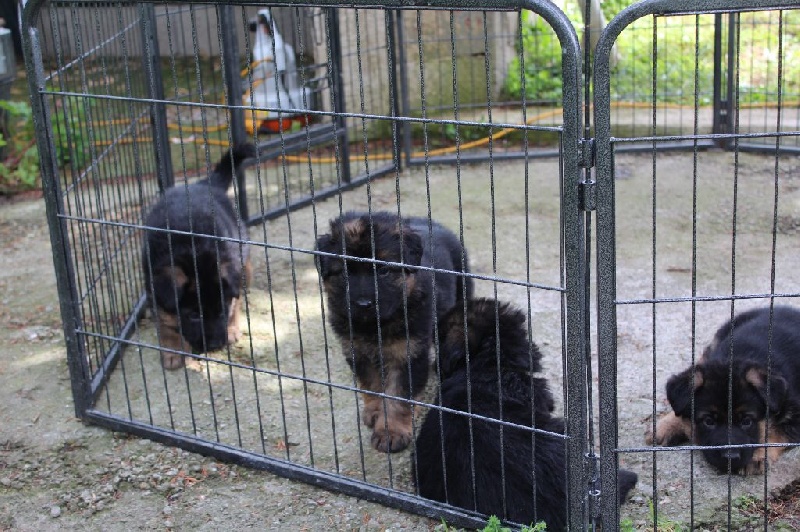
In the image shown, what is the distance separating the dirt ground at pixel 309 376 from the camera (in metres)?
3.76

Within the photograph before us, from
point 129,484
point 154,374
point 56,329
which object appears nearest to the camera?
point 129,484

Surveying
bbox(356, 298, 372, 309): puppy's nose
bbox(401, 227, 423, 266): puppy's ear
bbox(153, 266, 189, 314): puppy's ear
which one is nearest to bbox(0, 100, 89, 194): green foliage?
bbox(153, 266, 189, 314): puppy's ear

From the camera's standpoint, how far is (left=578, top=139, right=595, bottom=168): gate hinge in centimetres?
288

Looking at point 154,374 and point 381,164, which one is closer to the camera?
point 154,374

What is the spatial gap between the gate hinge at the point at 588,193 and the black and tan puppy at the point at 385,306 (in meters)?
1.05

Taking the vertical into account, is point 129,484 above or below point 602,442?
below

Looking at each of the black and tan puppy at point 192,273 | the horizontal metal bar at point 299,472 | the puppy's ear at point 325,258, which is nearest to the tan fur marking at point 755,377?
the horizontal metal bar at point 299,472

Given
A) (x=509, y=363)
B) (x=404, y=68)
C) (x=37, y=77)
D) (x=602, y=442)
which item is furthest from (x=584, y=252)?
(x=404, y=68)

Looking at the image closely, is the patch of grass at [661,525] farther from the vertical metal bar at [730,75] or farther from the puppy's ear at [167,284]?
the vertical metal bar at [730,75]

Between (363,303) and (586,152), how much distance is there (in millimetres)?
1394

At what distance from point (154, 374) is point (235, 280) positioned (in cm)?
64

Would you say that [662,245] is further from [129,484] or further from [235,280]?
[129,484]

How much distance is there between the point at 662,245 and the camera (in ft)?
20.8

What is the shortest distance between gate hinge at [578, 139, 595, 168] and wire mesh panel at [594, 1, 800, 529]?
1.4 inches
